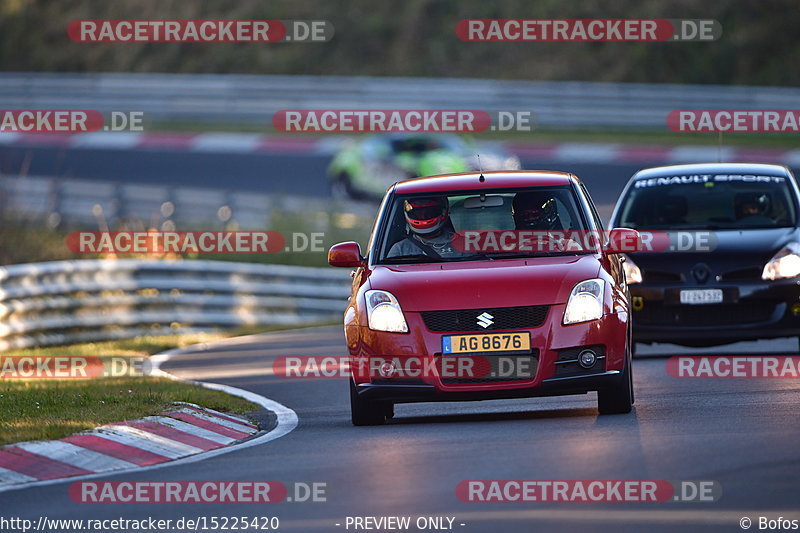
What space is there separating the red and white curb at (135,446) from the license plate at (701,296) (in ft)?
13.7

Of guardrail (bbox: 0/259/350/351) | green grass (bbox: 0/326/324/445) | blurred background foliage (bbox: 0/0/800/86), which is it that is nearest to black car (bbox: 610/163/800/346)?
green grass (bbox: 0/326/324/445)

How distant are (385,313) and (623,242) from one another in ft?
5.68

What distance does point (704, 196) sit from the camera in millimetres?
16562

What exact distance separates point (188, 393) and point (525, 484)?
5.48 meters

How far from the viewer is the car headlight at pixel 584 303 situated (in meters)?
11.1

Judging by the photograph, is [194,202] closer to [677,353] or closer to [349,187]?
[349,187]

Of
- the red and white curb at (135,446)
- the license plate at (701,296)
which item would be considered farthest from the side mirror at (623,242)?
the license plate at (701,296)

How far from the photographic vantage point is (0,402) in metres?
12.9

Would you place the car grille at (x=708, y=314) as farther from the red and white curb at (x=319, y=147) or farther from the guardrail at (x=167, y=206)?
the red and white curb at (x=319, y=147)

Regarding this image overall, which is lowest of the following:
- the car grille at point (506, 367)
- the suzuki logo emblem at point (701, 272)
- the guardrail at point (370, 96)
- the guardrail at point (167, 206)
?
the car grille at point (506, 367)

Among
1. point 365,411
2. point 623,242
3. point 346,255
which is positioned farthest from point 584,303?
point 346,255

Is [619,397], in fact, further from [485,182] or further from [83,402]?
[83,402]

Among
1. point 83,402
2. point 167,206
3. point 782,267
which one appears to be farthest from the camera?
point 167,206

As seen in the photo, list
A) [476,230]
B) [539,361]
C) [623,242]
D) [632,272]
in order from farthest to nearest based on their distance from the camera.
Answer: [632,272] → [476,230] → [623,242] → [539,361]
